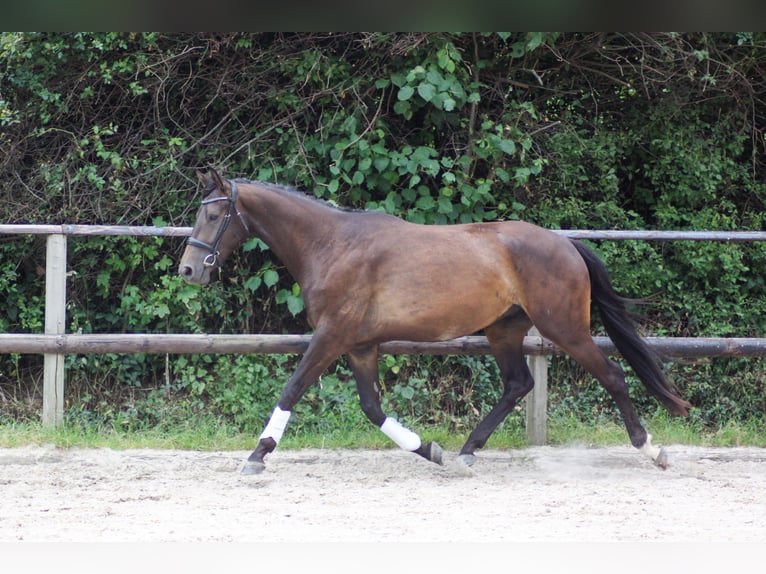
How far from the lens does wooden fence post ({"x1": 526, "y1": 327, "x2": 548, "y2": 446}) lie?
605 cm

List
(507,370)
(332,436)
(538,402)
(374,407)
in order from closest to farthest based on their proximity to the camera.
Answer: (374,407)
(507,370)
(538,402)
(332,436)

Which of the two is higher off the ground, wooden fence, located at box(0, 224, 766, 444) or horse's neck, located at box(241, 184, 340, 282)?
horse's neck, located at box(241, 184, 340, 282)

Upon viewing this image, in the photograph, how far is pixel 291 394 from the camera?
508 centimetres

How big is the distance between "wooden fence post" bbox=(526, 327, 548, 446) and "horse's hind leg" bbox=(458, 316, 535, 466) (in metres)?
0.42

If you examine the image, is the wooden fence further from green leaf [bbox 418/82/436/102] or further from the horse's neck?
green leaf [bbox 418/82/436/102]

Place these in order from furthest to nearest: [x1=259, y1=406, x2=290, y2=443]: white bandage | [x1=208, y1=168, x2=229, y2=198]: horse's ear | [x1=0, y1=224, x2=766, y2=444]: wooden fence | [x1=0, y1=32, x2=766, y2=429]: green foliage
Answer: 1. [x1=0, y1=32, x2=766, y2=429]: green foliage
2. [x1=0, y1=224, x2=766, y2=444]: wooden fence
3. [x1=208, y1=168, x2=229, y2=198]: horse's ear
4. [x1=259, y1=406, x2=290, y2=443]: white bandage

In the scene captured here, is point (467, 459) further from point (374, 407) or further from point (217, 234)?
point (217, 234)

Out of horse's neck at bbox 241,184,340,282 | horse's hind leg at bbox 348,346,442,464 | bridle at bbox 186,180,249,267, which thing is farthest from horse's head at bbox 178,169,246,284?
horse's hind leg at bbox 348,346,442,464

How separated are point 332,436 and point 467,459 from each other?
3.99 feet

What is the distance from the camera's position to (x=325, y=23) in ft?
5.30

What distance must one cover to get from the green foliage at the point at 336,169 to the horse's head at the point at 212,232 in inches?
57.1

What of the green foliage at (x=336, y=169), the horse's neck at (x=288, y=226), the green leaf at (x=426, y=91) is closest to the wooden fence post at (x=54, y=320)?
the green foliage at (x=336, y=169)

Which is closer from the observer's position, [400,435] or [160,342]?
[400,435]

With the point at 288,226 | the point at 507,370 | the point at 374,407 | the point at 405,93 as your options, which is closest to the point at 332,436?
the point at 374,407
